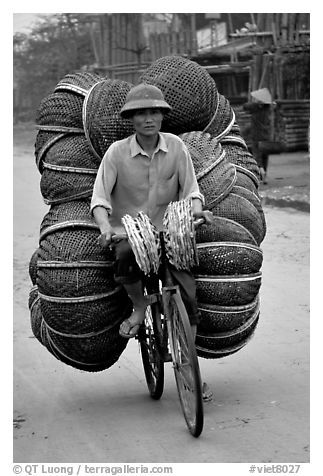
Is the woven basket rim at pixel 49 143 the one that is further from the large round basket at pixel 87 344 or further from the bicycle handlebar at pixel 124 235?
the bicycle handlebar at pixel 124 235

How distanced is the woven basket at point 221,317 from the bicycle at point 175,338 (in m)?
0.24

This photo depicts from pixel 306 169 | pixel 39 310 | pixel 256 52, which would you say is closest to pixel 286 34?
pixel 256 52

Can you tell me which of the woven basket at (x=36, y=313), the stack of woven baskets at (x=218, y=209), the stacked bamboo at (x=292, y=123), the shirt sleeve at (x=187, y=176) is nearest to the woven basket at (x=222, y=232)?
the stack of woven baskets at (x=218, y=209)

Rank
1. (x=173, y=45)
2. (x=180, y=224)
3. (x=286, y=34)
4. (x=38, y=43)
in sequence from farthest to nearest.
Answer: (x=38, y=43)
(x=173, y=45)
(x=286, y=34)
(x=180, y=224)

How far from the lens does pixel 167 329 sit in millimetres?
5027

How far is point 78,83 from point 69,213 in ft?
2.94

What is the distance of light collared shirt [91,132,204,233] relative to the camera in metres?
4.95

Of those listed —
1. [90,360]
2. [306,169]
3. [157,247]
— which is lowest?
[306,169]

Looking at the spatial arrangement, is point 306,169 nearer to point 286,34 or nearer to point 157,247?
point 286,34

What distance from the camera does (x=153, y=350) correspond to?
5.48m

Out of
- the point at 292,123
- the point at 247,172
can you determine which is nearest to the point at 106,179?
the point at 247,172

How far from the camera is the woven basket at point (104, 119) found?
543 cm
